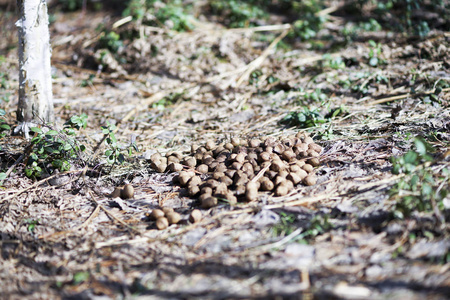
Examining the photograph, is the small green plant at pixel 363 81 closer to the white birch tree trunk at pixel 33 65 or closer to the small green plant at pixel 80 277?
the white birch tree trunk at pixel 33 65

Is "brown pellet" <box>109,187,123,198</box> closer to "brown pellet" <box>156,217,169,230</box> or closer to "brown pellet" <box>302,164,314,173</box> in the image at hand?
"brown pellet" <box>156,217,169,230</box>

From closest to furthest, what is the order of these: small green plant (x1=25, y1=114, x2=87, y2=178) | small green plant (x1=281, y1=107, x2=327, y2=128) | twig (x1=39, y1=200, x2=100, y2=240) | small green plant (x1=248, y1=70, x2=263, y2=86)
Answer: twig (x1=39, y1=200, x2=100, y2=240), small green plant (x1=25, y1=114, x2=87, y2=178), small green plant (x1=281, y1=107, x2=327, y2=128), small green plant (x1=248, y1=70, x2=263, y2=86)

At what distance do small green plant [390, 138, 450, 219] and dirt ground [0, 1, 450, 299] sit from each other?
0.04 ft

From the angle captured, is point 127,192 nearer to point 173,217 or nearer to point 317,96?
point 173,217

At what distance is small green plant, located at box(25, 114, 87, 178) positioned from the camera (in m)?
2.84

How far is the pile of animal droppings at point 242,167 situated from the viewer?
102 inches

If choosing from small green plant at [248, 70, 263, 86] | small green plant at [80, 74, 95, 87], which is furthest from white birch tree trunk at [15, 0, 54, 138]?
small green plant at [248, 70, 263, 86]

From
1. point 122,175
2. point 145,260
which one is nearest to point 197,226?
point 145,260

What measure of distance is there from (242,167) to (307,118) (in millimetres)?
1013

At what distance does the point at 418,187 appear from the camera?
7.57 ft

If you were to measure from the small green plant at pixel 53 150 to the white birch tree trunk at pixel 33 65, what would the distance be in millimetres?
182

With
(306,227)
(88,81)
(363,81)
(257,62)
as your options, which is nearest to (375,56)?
(363,81)

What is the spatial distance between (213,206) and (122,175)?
904mm

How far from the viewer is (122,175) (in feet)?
9.93
